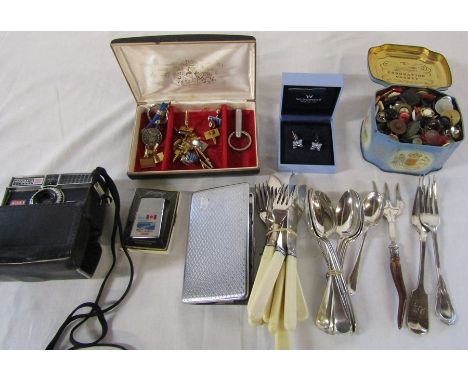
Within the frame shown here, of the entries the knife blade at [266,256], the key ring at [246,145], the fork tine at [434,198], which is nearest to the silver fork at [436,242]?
the fork tine at [434,198]

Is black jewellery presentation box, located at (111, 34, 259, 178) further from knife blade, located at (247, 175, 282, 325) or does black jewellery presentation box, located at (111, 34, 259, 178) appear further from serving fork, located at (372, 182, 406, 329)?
serving fork, located at (372, 182, 406, 329)

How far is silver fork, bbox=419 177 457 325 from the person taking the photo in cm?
66

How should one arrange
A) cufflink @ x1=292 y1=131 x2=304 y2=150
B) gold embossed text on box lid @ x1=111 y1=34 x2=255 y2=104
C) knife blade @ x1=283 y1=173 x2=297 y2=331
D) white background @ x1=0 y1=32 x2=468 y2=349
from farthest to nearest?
1. cufflink @ x1=292 y1=131 x2=304 y2=150
2. gold embossed text on box lid @ x1=111 y1=34 x2=255 y2=104
3. white background @ x1=0 y1=32 x2=468 y2=349
4. knife blade @ x1=283 y1=173 x2=297 y2=331

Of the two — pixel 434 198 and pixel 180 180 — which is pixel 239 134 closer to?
pixel 180 180

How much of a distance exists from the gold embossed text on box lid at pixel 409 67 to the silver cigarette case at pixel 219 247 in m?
0.50

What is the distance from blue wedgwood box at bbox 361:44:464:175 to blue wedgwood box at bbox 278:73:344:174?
0.30ft

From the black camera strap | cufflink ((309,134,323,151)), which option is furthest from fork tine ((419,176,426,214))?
the black camera strap

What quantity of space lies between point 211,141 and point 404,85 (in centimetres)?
50

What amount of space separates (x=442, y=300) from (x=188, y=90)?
0.78m

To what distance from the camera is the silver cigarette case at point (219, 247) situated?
2.14 ft

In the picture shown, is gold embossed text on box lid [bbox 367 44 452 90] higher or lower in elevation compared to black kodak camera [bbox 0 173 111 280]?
higher

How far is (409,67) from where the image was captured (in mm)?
899

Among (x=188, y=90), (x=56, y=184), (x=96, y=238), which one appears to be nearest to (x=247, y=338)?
(x=96, y=238)

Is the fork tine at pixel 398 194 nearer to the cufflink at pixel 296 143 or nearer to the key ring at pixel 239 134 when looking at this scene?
the cufflink at pixel 296 143
